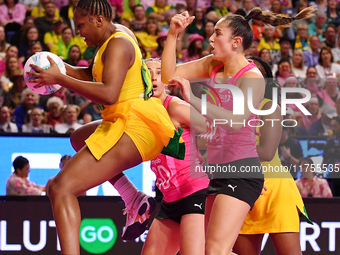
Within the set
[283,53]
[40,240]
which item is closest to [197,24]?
[283,53]

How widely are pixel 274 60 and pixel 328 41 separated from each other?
1474 millimetres

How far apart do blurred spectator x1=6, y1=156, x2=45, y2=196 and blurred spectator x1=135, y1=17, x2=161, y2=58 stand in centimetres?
440

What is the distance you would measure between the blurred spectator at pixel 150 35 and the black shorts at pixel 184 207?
19.1ft

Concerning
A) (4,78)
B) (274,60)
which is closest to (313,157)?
(274,60)

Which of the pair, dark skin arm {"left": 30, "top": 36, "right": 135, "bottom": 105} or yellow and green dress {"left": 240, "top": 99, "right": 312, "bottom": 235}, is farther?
yellow and green dress {"left": 240, "top": 99, "right": 312, "bottom": 235}

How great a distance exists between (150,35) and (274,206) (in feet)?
20.3

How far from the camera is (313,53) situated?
973cm

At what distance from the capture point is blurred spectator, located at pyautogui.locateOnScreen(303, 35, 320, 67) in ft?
31.3

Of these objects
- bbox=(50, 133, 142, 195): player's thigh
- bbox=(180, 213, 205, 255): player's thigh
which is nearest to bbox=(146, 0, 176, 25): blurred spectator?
bbox=(180, 213, 205, 255): player's thigh

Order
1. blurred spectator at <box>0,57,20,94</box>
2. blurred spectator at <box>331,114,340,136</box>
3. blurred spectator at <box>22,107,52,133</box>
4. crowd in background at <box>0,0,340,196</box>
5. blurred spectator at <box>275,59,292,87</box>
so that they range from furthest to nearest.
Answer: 1. blurred spectator at <box>275,59,292,87</box>
2. blurred spectator at <box>0,57,20,94</box>
3. blurred spectator at <box>331,114,340,136</box>
4. crowd in background at <box>0,0,340,196</box>
5. blurred spectator at <box>22,107,52,133</box>

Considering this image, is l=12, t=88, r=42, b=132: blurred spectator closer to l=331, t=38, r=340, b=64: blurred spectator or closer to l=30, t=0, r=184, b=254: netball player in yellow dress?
l=30, t=0, r=184, b=254: netball player in yellow dress

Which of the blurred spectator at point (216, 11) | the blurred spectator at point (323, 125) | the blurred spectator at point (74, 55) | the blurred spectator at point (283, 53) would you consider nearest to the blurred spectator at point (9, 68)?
the blurred spectator at point (74, 55)

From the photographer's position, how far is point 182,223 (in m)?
3.46

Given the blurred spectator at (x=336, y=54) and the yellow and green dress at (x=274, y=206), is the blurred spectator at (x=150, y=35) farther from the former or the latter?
the yellow and green dress at (x=274, y=206)
